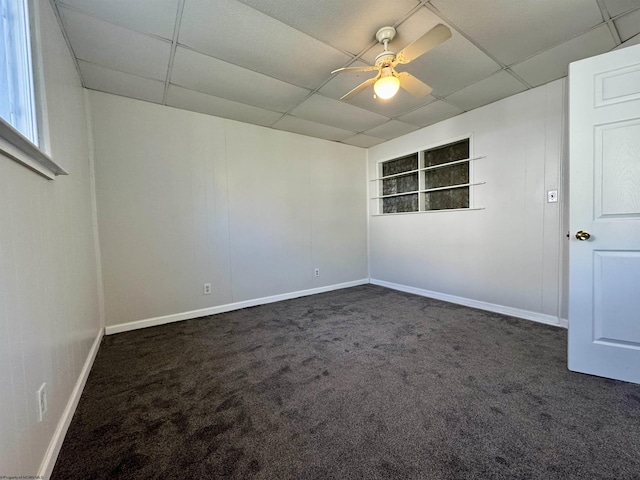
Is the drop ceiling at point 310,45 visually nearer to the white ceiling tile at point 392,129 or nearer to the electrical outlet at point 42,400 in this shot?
the white ceiling tile at point 392,129

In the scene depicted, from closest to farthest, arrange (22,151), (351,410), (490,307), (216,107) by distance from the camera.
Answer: (22,151) < (351,410) < (216,107) < (490,307)

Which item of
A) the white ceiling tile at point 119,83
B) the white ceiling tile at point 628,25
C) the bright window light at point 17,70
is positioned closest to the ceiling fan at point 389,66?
the white ceiling tile at point 628,25

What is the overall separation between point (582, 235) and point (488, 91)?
1.87 meters

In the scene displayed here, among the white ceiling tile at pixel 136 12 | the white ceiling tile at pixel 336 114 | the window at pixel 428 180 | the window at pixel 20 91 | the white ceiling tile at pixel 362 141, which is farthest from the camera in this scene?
the white ceiling tile at pixel 362 141

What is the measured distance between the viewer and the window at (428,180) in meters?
3.41

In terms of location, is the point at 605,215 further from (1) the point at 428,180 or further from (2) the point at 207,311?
(2) the point at 207,311

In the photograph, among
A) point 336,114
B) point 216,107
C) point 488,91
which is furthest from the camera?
point 336,114

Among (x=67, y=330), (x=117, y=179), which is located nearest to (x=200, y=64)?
(x=117, y=179)

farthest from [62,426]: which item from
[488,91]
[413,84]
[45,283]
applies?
[488,91]

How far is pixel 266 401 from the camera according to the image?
1.58 metres

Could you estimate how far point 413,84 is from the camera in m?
2.08

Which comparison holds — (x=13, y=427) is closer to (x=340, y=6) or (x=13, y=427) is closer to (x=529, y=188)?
(x=340, y=6)

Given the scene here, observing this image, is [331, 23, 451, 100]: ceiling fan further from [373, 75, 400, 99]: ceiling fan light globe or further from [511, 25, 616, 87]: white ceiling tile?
[511, 25, 616, 87]: white ceiling tile

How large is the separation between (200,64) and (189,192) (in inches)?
Answer: 54.4
